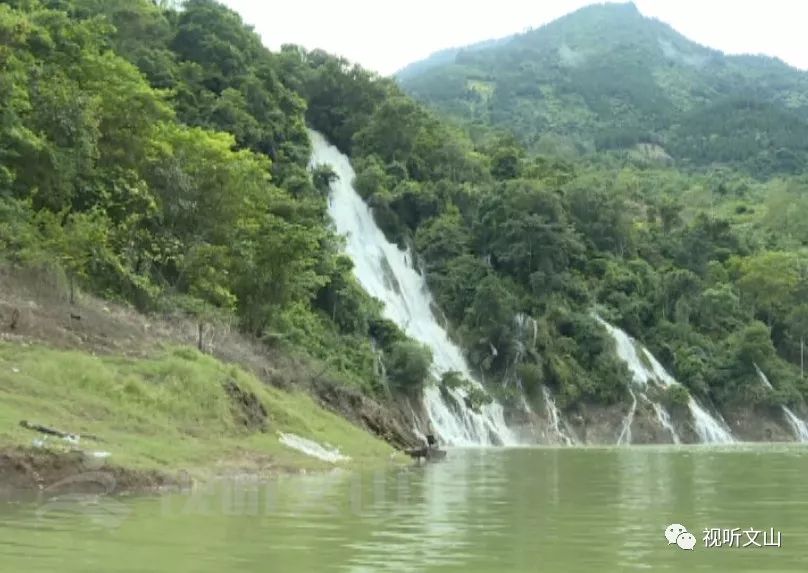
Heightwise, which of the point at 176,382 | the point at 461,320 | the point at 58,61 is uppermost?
the point at 58,61

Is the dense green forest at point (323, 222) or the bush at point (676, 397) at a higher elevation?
the dense green forest at point (323, 222)

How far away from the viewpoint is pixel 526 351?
163 ft

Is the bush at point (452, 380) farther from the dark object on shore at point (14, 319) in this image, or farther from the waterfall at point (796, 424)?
the dark object on shore at point (14, 319)

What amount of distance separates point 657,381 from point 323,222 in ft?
71.4

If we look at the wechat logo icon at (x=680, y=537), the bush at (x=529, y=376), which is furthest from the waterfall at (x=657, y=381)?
the wechat logo icon at (x=680, y=537)

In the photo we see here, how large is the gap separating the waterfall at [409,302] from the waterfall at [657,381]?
33.8 ft

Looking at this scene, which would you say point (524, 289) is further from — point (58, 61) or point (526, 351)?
point (58, 61)

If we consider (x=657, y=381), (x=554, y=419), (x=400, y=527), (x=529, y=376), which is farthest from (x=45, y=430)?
(x=657, y=381)

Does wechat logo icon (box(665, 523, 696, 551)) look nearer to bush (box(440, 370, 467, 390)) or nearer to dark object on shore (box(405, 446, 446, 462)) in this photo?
dark object on shore (box(405, 446, 446, 462))

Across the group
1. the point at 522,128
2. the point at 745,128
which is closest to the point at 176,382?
the point at 522,128

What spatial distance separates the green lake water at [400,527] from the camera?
7836 millimetres

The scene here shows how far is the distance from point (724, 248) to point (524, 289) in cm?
2497

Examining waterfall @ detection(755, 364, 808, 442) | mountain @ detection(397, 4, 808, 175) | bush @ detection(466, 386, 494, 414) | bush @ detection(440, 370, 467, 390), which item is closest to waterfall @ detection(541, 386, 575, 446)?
bush @ detection(466, 386, 494, 414)

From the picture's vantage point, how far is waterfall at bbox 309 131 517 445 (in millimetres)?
42281
